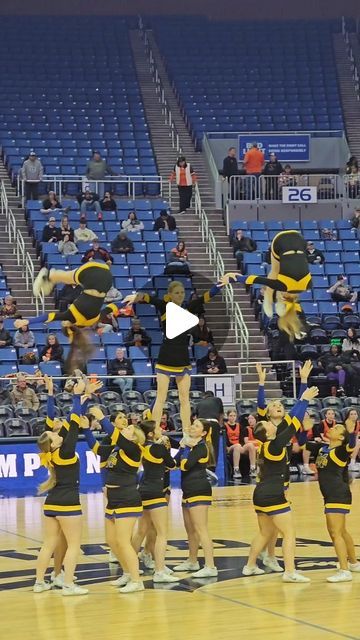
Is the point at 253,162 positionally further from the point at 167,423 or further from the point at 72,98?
the point at 167,423

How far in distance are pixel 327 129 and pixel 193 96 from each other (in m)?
3.96

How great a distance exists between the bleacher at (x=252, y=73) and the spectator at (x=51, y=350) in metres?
11.9

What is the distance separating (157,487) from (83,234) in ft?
45.4

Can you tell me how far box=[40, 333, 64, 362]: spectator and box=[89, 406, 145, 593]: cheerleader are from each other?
33.8ft

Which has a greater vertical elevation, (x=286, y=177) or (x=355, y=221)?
(x=286, y=177)

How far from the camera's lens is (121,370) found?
23484 millimetres

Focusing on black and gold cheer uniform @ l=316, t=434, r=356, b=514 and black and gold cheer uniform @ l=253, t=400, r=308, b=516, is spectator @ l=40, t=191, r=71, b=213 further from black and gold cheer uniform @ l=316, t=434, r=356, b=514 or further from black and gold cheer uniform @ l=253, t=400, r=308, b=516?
black and gold cheer uniform @ l=316, t=434, r=356, b=514

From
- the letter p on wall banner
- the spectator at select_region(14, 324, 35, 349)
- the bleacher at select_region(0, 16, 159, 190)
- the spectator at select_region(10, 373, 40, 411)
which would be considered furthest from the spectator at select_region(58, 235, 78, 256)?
the letter p on wall banner

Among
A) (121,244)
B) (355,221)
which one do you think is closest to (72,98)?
(121,244)

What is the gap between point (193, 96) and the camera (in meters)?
35.4

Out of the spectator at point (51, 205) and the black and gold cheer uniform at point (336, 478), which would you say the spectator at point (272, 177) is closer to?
the spectator at point (51, 205)

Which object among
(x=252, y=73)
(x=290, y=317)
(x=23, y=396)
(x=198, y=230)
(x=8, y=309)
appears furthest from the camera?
(x=252, y=73)

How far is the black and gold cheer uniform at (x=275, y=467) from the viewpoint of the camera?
512 inches

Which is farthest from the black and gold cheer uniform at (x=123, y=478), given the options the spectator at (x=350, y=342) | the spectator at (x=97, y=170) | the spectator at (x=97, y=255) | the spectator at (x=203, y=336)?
the spectator at (x=97, y=170)
